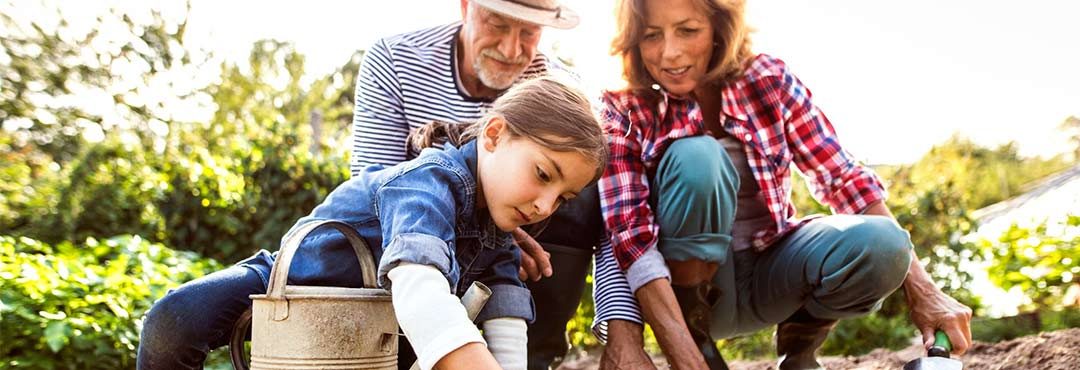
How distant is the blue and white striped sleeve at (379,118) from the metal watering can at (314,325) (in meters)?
1.00

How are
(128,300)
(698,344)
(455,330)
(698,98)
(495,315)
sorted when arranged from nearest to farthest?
1. (455,330)
2. (495,315)
3. (698,344)
4. (698,98)
5. (128,300)

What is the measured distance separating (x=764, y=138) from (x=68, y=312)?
235cm

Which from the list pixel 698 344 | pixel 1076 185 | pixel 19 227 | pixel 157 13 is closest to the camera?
pixel 698 344

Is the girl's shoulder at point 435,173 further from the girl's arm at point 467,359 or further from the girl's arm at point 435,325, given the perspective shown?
the girl's arm at point 467,359

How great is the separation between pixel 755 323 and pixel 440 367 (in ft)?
4.56

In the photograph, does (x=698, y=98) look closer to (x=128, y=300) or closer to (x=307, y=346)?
(x=307, y=346)

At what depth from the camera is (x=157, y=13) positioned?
11180 millimetres

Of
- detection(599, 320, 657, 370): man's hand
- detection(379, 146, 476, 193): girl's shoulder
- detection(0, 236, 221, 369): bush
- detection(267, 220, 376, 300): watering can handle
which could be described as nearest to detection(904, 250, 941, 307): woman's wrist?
detection(599, 320, 657, 370): man's hand

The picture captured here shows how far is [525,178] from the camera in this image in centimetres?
186

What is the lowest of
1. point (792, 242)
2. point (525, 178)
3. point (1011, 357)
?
point (1011, 357)

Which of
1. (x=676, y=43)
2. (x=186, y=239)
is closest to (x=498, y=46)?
(x=676, y=43)

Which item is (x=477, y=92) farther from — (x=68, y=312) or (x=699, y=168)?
(x=68, y=312)

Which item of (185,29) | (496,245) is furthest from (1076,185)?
(185,29)

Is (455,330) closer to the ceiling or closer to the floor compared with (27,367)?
closer to the ceiling
